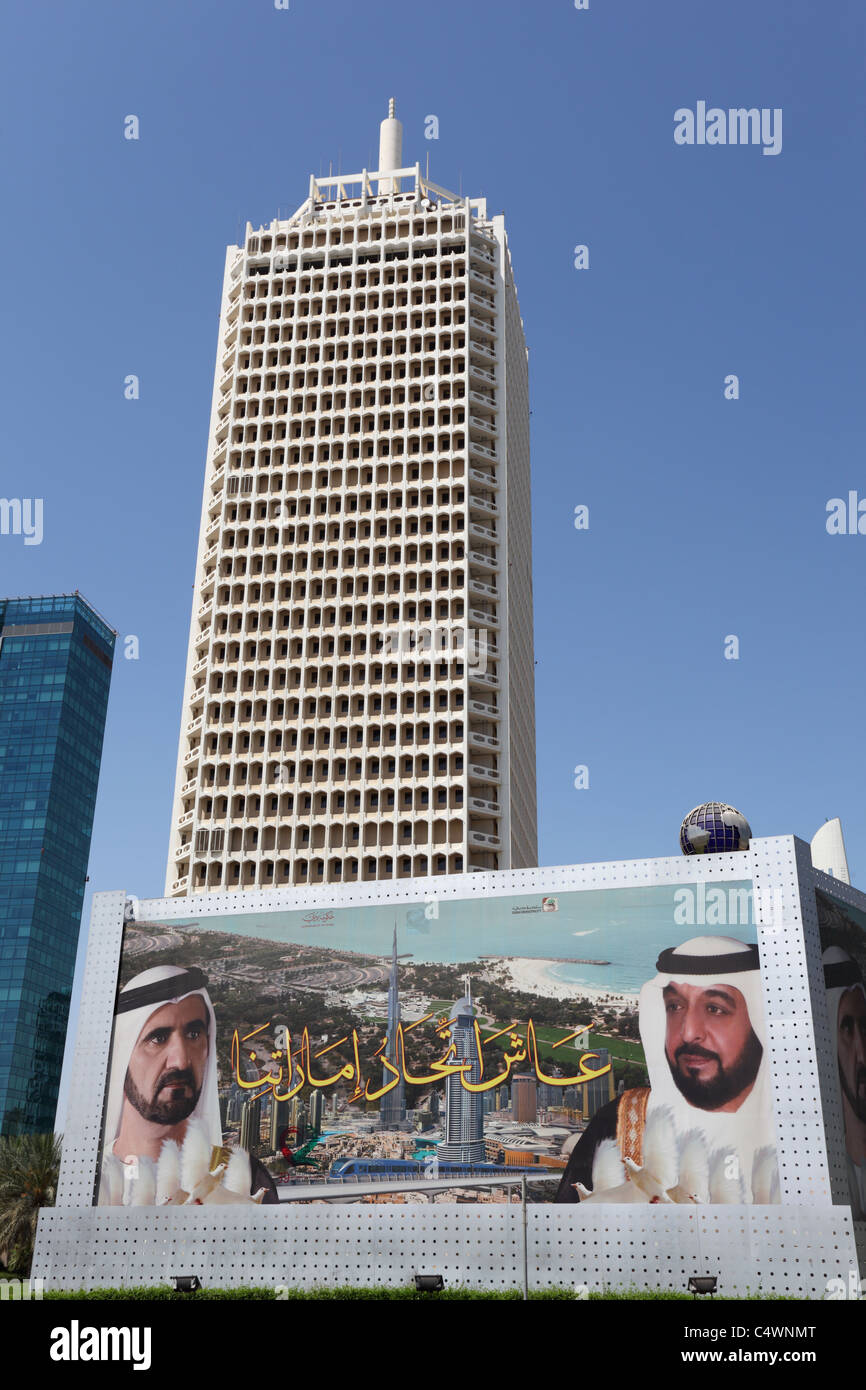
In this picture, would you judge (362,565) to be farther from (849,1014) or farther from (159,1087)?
(849,1014)

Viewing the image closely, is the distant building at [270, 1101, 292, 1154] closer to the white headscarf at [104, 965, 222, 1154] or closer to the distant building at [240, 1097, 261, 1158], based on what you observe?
the distant building at [240, 1097, 261, 1158]

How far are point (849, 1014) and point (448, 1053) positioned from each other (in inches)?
493

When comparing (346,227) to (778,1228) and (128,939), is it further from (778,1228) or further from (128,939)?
(778,1228)

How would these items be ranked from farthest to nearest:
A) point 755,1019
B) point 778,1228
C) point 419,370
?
point 419,370 < point 755,1019 < point 778,1228

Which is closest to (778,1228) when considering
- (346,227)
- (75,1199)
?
(75,1199)

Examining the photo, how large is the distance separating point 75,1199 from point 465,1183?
42.9 ft

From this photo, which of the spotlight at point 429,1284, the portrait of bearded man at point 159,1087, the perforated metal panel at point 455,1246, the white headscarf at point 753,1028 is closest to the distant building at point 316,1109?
the portrait of bearded man at point 159,1087

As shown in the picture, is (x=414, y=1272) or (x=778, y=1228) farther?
(x=414, y=1272)

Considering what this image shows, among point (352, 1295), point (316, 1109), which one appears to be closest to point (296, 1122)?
point (316, 1109)

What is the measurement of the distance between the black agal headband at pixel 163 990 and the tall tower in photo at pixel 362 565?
33.0 meters

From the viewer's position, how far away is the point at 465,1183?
36.3 m

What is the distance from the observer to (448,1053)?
38.3 metres

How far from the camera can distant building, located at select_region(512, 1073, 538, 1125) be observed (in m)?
36.6

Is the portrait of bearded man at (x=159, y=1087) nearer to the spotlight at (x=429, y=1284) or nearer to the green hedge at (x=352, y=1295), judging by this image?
the green hedge at (x=352, y=1295)
